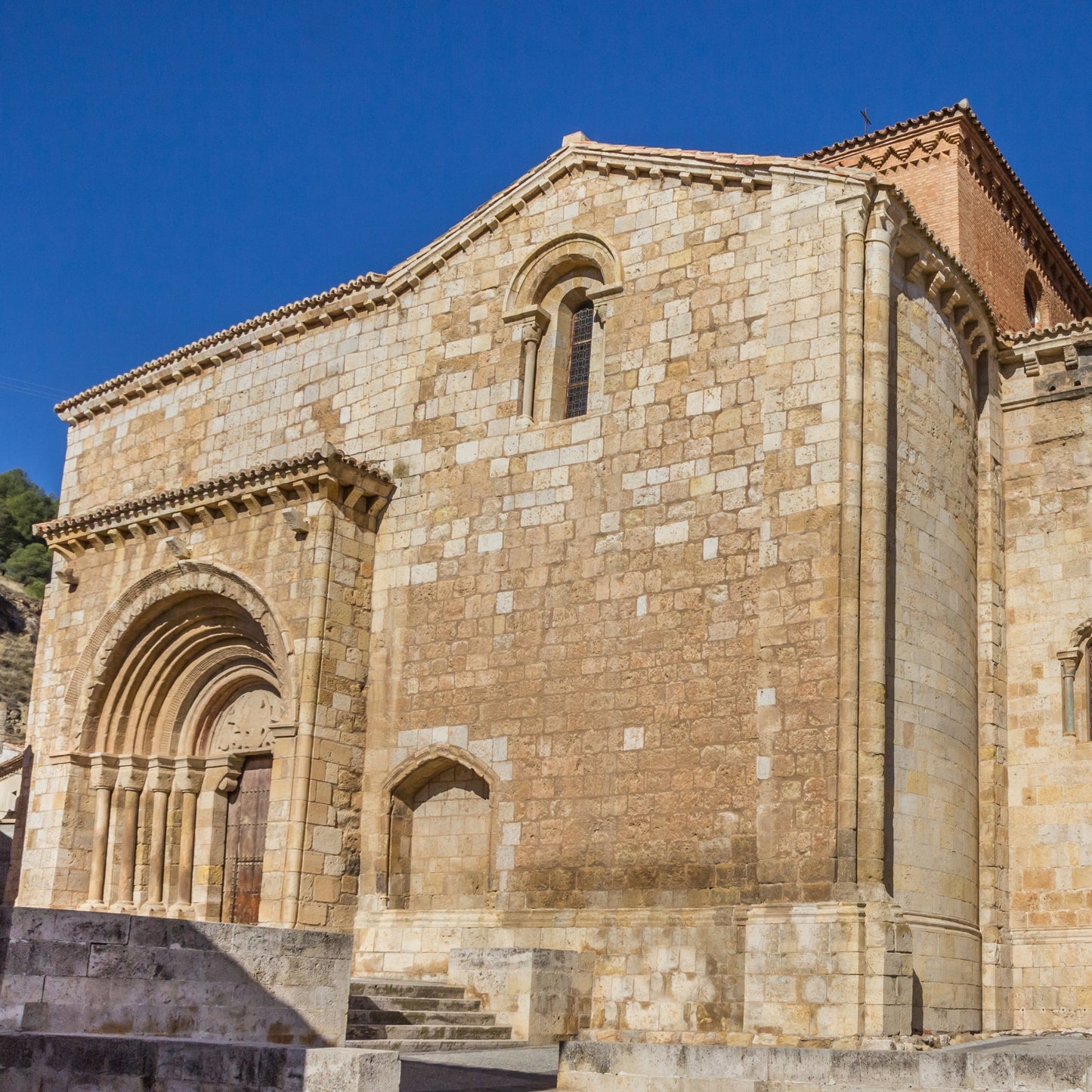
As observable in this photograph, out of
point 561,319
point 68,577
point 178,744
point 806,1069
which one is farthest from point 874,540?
point 68,577

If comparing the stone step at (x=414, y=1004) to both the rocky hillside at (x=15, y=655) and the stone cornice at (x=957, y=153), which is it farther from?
the rocky hillside at (x=15, y=655)

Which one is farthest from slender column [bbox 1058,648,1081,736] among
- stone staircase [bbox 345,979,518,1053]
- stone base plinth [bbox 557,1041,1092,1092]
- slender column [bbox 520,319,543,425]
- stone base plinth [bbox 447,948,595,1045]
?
stone base plinth [bbox 557,1041,1092,1092]

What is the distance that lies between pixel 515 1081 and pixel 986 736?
789cm

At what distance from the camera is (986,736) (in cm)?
1644

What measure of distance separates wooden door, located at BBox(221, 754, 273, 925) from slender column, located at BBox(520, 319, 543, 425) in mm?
5544

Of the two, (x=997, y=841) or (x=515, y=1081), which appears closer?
(x=515, y=1081)

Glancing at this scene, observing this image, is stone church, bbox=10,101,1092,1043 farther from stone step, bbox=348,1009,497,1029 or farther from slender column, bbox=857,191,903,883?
stone step, bbox=348,1009,497,1029

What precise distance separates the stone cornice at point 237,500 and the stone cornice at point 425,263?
2.75 m

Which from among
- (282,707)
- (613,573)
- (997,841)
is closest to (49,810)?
(282,707)

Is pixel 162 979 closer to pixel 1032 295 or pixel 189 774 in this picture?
pixel 189 774

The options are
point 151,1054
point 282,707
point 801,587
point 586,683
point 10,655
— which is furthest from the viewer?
point 10,655

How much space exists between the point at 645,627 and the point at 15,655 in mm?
38885

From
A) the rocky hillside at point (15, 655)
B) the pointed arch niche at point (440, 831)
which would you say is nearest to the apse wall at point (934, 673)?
the pointed arch niche at point (440, 831)

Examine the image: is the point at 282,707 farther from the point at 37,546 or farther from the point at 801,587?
the point at 37,546
